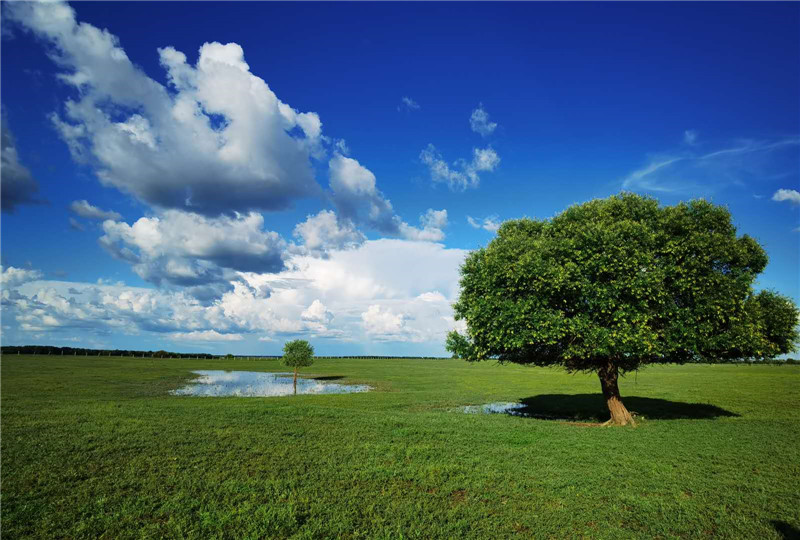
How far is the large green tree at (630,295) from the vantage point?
76.1 feet

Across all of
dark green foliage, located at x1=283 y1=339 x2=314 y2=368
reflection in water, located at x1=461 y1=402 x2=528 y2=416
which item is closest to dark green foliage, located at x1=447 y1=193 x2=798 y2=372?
reflection in water, located at x1=461 y1=402 x2=528 y2=416

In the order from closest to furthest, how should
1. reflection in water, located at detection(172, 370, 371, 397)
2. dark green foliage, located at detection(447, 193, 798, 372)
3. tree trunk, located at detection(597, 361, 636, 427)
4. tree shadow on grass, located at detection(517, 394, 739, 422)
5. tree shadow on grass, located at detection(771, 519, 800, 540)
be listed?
tree shadow on grass, located at detection(771, 519, 800, 540)
dark green foliage, located at detection(447, 193, 798, 372)
tree trunk, located at detection(597, 361, 636, 427)
tree shadow on grass, located at detection(517, 394, 739, 422)
reflection in water, located at detection(172, 370, 371, 397)

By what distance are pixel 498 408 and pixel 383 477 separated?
2611 centimetres

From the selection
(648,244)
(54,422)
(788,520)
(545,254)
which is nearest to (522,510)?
(788,520)

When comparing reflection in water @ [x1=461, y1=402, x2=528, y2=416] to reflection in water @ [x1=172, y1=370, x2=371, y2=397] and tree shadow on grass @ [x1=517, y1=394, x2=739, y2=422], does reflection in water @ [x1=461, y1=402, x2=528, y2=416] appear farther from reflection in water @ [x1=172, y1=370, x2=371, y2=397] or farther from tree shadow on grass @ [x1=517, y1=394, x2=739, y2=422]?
reflection in water @ [x1=172, y1=370, x2=371, y2=397]

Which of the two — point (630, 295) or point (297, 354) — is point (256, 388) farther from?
point (630, 295)

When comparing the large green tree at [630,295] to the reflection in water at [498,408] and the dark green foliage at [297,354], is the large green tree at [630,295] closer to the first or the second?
the reflection in water at [498,408]

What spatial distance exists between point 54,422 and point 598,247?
32363mm

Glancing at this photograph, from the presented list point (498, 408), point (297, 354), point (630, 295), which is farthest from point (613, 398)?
point (297, 354)

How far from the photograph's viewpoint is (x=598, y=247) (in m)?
23.8

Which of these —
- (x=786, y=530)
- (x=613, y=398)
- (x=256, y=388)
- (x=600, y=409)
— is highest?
(x=613, y=398)

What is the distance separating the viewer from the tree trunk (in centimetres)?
2708

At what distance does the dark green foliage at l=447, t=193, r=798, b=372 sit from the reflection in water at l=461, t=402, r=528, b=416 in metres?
9.20

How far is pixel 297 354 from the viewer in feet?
240
